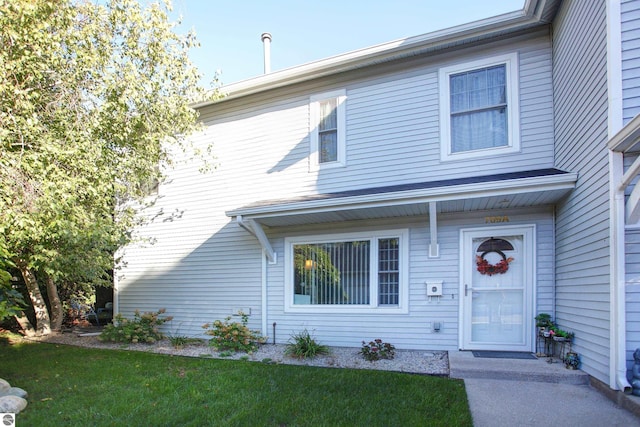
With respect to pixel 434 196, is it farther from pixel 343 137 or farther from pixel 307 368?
pixel 307 368

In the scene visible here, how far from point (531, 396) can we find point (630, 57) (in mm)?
3539

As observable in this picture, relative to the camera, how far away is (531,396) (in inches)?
153

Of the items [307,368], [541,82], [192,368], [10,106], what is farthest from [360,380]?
[10,106]

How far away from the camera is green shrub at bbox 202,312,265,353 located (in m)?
6.35

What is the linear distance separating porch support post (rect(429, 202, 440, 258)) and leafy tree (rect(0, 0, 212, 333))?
4431 mm

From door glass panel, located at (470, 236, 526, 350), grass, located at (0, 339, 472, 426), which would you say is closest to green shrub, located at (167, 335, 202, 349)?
grass, located at (0, 339, 472, 426)

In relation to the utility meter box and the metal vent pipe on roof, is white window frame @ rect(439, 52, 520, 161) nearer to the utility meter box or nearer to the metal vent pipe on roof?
the utility meter box

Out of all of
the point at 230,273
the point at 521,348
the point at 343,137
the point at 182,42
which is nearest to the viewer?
the point at 521,348

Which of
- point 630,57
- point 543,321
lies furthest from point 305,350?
point 630,57

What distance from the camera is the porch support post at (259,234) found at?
21.6 feet

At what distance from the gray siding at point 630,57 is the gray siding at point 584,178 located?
200 millimetres

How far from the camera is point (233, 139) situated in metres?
7.69

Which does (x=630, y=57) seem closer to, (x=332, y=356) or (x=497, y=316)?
(x=497, y=316)

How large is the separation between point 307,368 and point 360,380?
0.92 meters
